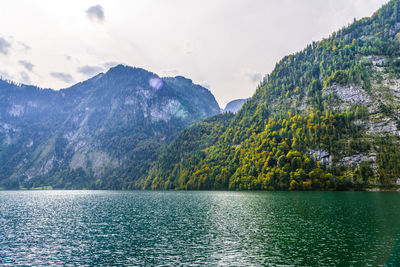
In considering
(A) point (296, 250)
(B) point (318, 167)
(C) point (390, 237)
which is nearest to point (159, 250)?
(A) point (296, 250)

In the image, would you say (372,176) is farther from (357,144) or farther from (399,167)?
(357,144)

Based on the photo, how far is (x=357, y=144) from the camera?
189 meters

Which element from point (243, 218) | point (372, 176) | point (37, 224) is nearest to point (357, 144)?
point (372, 176)

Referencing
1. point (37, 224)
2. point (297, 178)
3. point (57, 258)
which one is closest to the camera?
point (57, 258)

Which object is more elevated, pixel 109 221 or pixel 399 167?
pixel 399 167

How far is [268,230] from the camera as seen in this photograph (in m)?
49.4

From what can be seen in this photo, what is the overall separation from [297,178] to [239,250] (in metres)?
161

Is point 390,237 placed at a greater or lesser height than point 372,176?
lesser

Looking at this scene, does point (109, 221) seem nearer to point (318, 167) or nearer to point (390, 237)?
point (390, 237)

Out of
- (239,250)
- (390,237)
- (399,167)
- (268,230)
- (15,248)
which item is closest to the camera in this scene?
(239,250)

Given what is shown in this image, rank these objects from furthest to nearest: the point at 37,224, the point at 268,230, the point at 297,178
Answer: the point at 297,178 < the point at 37,224 < the point at 268,230

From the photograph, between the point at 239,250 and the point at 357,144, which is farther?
the point at 357,144

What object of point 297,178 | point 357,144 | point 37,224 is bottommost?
point 37,224

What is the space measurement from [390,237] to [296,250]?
19038 millimetres
